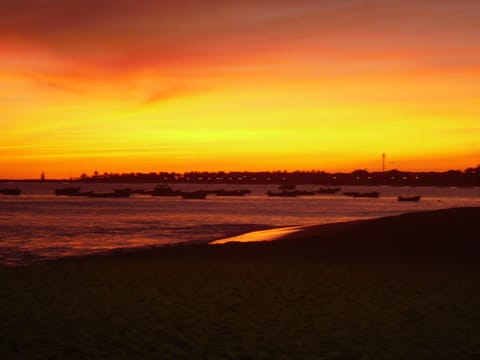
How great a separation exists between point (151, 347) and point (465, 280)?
9.87 metres

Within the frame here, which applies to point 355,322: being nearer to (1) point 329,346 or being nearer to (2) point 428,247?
(1) point 329,346

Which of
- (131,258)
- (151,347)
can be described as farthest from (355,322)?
(131,258)

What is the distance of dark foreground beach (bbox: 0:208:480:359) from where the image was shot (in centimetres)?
960

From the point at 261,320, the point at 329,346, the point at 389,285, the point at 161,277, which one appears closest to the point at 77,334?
the point at 261,320

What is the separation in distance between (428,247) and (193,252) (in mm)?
9103

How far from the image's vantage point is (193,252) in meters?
24.7

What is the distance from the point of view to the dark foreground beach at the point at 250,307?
9.60 m

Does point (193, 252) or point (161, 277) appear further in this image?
point (193, 252)

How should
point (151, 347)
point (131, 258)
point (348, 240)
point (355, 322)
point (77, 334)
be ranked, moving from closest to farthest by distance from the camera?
point (151, 347) < point (77, 334) < point (355, 322) < point (131, 258) < point (348, 240)

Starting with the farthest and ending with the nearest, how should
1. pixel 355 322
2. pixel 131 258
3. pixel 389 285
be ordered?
pixel 131 258
pixel 389 285
pixel 355 322

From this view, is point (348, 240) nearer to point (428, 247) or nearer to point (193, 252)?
point (428, 247)

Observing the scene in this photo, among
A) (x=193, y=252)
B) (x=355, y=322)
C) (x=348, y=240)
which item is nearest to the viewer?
(x=355, y=322)

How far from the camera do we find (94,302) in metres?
13.5

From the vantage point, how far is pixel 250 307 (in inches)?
504
